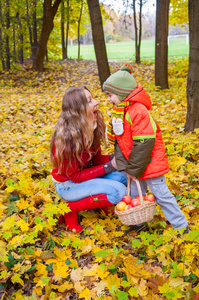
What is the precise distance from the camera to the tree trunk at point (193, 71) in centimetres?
378

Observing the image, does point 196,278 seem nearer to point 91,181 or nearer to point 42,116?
point 91,181

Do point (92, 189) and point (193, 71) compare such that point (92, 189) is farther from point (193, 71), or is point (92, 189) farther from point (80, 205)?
point (193, 71)

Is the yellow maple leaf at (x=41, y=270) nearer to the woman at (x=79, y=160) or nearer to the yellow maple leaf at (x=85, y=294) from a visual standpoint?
the yellow maple leaf at (x=85, y=294)

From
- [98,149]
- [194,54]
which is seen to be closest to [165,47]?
[194,54]

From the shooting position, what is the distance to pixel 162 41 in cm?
697

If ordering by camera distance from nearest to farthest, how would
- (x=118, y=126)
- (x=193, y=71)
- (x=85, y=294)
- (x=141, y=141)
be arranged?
(x=85, y=294) → (x=141, y=141) → (x=118, y=126) → (x=193, y=71)

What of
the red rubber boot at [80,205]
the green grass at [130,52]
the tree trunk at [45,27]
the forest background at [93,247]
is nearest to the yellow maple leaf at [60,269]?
the forest background at [93,247]

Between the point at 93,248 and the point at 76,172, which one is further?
the point at 76,172

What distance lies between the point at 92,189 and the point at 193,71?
8.61 ft

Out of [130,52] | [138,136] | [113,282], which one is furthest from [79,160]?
[130,52]

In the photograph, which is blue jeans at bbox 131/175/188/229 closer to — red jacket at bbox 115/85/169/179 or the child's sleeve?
red jacket at bbox 115/85/169/179

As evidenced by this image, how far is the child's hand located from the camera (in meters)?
2.17

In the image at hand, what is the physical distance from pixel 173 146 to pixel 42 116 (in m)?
4.13

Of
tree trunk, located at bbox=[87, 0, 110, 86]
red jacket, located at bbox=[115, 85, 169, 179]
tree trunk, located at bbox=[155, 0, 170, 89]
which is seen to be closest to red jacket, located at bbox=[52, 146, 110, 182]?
red jacket, located at bbox=[115, 85, 169, 179]
